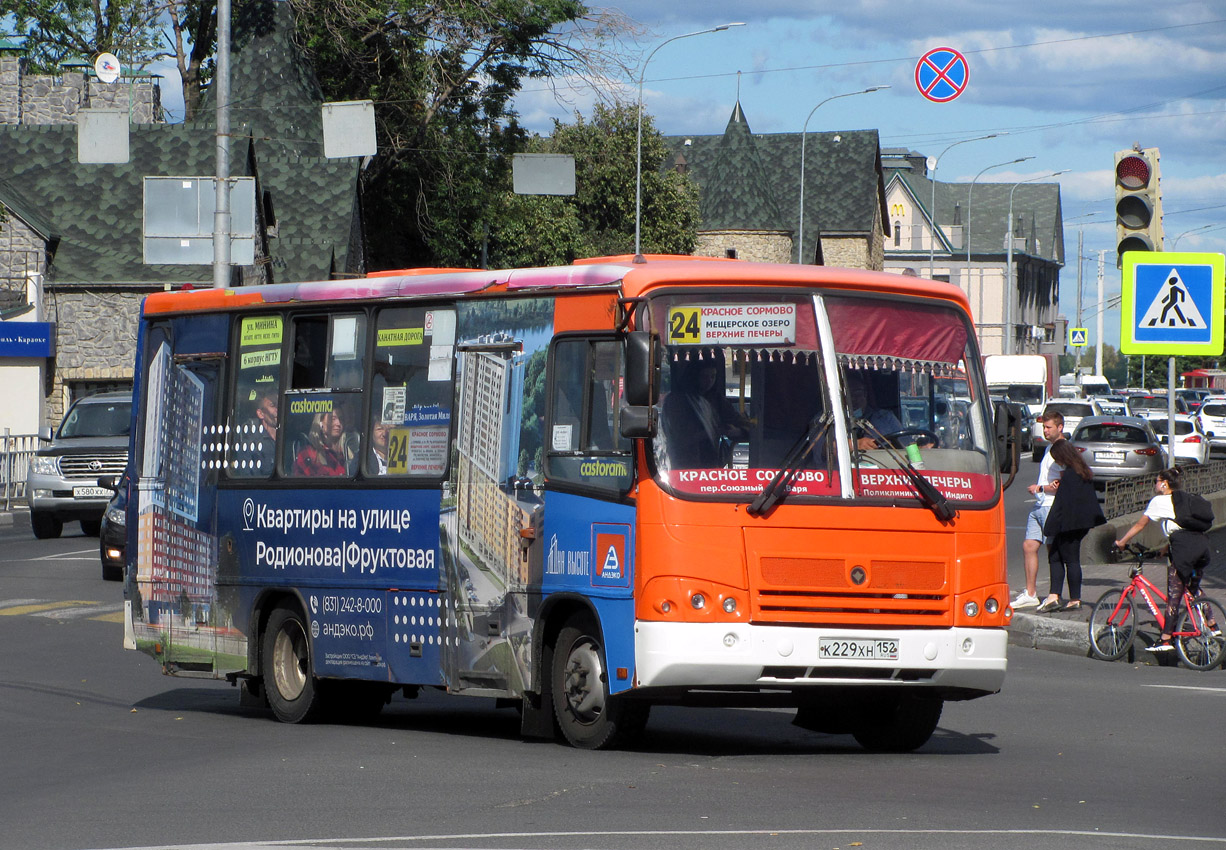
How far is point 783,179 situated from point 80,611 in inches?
3568

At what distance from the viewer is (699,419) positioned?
9.59 meters

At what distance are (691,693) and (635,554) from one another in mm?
735

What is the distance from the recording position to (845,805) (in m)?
8.25

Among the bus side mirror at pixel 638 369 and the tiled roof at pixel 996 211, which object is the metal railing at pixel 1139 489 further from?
the tiled roof at pixel 996 211

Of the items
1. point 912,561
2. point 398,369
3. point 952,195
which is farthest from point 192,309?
point 952,195

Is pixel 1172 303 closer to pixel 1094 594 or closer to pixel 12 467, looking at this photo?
pixel 1094 594

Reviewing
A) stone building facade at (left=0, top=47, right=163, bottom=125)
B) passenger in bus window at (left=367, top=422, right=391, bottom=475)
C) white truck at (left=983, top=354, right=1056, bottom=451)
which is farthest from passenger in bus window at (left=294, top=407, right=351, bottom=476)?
white truck at (left=983, top=354, right=1056, bottom=451)

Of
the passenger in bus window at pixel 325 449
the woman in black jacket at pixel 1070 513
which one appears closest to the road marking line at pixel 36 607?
the passenger in bus window at pixel 325 449

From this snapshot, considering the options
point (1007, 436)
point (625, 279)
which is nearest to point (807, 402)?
point (625, 279)

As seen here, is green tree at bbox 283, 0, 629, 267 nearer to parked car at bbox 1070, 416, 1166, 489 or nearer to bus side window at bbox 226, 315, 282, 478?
parked car at bbox 1070, 416, 1166, 489

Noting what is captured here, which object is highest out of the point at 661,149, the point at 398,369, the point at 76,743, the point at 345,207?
the point at 661,149

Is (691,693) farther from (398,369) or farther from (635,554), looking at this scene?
(398,369)

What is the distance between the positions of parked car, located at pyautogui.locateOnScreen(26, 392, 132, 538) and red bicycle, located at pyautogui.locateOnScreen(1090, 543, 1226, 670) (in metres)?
15.9

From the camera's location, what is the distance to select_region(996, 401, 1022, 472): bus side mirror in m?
10.3
